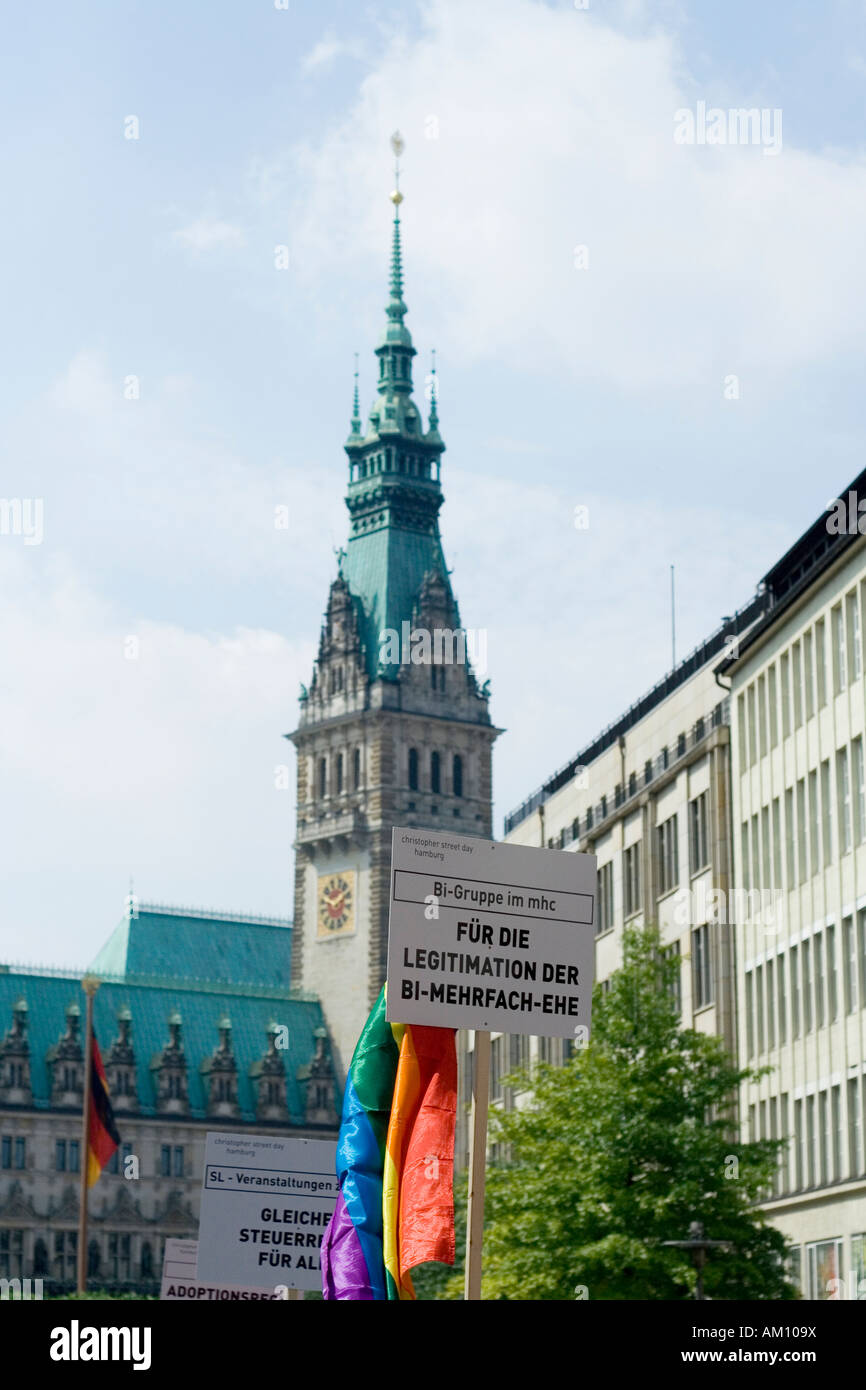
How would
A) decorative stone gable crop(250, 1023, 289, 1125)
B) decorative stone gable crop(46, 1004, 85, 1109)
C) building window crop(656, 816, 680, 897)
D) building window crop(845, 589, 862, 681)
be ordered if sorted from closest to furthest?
building window crop(845, 589, 862, 681) < building window crop(656, 816, 680, 897) < decorative stone gable crop(46, 1004, 85, 1109) < decorative stone gable crop(250, 1023, 289, 1125)

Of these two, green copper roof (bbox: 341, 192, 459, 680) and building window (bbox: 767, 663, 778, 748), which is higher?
green copper roof (bbox: 341, 192, 459, 680)

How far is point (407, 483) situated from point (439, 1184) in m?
163

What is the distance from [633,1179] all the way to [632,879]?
3175cm

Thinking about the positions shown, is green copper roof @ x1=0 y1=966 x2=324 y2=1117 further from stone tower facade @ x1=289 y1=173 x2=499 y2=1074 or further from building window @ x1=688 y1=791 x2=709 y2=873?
building window @ x1=688 y1=791 x2=709 y2=873

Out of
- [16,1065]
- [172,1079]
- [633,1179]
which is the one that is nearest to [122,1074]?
[172,1079]

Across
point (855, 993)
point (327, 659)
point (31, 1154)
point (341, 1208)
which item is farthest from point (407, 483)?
point (341, 1208)

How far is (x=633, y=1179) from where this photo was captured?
151 feet

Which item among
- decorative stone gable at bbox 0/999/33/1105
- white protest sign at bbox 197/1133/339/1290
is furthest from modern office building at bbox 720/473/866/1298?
decorative stone gable at bbox 0/999/33/1105

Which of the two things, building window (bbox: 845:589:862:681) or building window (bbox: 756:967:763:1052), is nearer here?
building window (bbox: 845:589:862:681)

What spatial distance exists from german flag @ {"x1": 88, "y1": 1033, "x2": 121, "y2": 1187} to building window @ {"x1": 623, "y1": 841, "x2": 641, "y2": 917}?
17.5 meters

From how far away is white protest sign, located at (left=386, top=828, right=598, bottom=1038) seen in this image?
1302 cm

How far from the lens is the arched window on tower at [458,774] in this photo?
167375 mm
